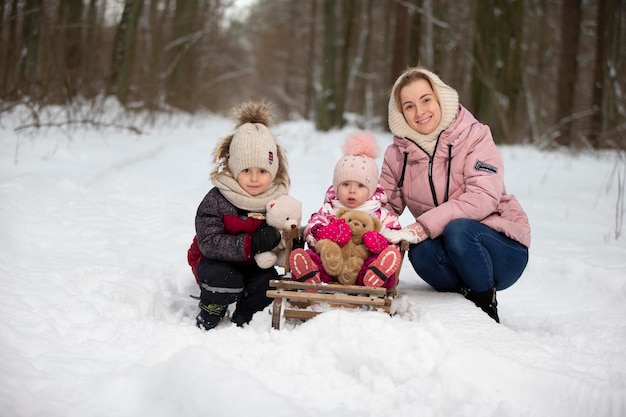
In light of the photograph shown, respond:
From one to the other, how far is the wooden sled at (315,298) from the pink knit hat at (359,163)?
0.47m

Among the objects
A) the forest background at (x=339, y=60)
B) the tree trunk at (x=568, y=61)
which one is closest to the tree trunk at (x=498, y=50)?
the forest background at (x=339, y=60)

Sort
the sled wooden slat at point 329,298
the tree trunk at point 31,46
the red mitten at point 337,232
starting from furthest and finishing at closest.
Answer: the tree trunk at point 31,46, the red mitten at point 337,232, the sled wooden slat at point 329,298

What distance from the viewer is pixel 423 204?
3.42 metres

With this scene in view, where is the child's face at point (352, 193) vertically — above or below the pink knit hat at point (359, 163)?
below

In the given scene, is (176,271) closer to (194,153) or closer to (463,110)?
(463,110)

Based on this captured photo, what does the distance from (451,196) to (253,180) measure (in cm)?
116

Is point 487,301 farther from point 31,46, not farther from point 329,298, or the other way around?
point 31,46

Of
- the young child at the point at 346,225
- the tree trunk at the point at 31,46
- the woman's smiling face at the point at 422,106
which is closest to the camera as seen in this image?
the young child at the point at 346,225

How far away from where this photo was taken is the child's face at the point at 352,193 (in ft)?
10.6

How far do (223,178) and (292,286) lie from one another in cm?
79

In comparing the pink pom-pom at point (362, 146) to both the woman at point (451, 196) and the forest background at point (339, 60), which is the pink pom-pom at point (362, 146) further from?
the forest background at point (339, 60)

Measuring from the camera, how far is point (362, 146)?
3.33 m

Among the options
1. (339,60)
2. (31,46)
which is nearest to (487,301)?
(31,46)

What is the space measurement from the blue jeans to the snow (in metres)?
0.15
